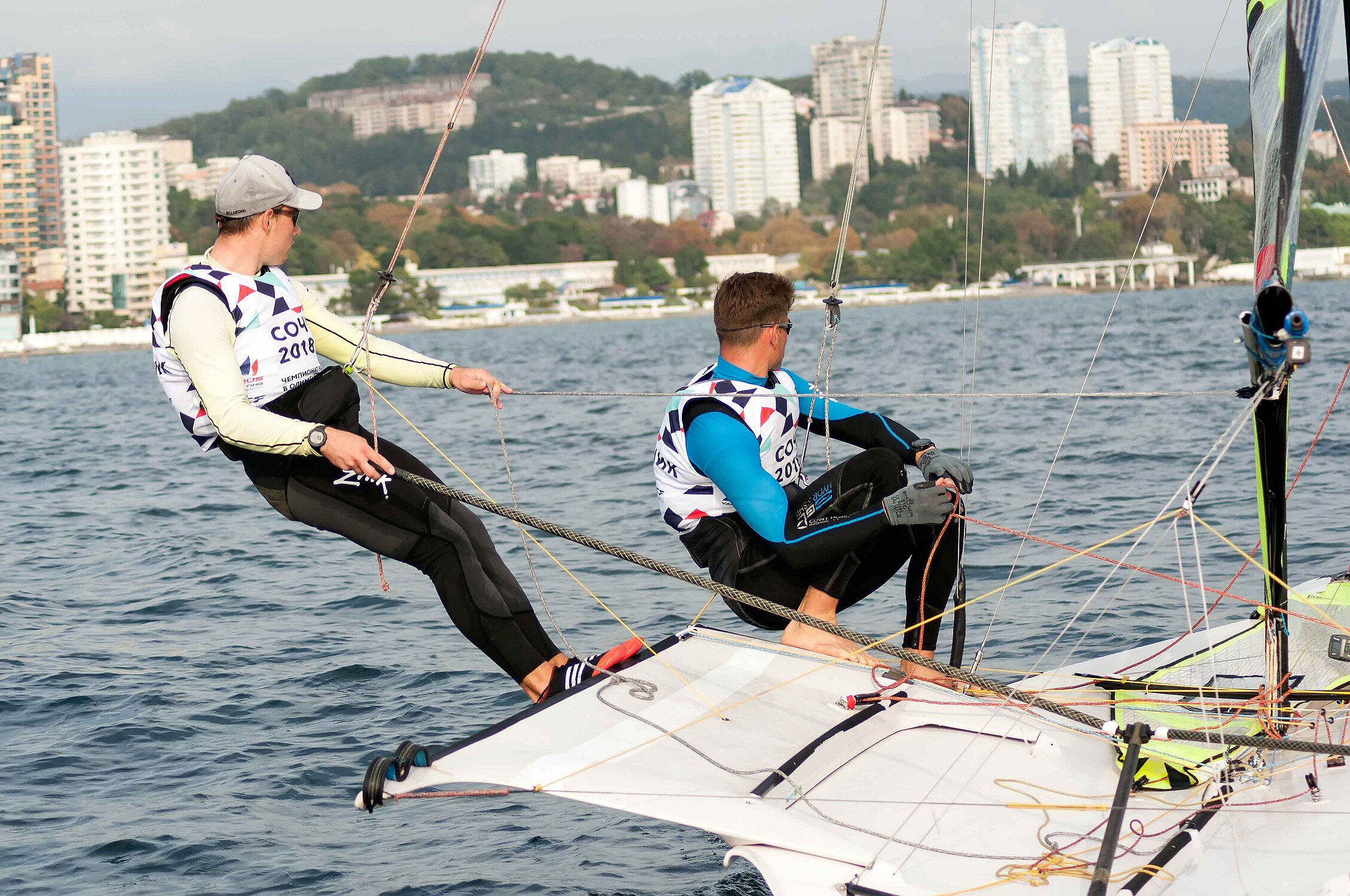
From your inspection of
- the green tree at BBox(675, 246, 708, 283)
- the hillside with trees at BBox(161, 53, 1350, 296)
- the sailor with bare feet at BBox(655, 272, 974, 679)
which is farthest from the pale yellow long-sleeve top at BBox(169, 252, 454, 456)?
the green tree at BBox(675, 246, 708, 283)

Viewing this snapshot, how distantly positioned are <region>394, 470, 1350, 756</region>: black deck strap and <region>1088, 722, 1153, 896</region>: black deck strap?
12 centimetres

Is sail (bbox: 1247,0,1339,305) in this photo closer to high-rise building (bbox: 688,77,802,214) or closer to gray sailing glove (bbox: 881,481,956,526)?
gray sailing glove (bbox: 881,481,956,526)

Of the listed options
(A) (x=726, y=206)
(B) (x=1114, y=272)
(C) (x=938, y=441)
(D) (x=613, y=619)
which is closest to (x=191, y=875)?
(D) (x=613, y=619)

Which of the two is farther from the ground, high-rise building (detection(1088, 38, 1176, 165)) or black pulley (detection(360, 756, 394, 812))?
high-rise building (detection(1088, 38, 1176, 165))

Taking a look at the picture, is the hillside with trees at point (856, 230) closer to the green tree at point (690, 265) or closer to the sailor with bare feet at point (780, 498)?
the green tree at point (690, 265)

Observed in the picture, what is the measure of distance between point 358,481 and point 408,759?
833 mm

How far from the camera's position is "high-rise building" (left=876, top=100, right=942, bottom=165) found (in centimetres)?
17162

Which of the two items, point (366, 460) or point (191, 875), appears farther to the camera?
point (191, 875)

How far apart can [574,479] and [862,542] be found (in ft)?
28.9

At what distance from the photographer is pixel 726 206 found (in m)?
175

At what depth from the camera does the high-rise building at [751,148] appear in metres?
175

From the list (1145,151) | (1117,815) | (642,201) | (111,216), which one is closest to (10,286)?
(111,216)

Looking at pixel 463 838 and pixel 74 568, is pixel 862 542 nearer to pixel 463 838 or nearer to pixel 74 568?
pixel 463 838

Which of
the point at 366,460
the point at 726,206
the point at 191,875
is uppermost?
the point at 726,206
